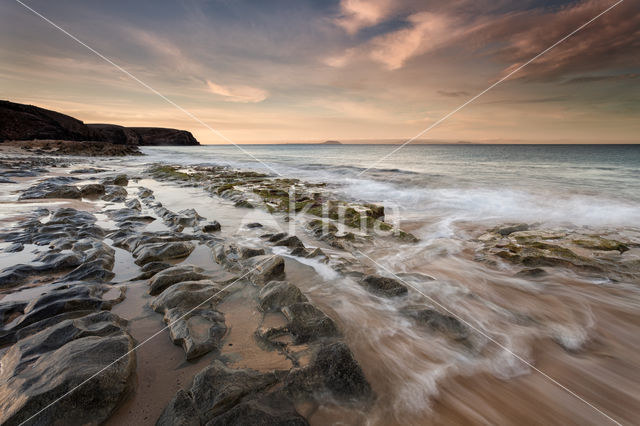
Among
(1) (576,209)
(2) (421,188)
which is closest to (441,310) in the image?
(1) (576,209)

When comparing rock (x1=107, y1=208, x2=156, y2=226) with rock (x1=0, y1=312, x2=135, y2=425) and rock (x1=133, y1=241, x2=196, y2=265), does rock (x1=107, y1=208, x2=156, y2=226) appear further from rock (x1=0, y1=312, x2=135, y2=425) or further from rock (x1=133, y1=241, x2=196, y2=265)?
rock (x1=0, y1=312, x2=135, y2=425)

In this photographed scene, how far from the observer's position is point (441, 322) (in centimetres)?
304

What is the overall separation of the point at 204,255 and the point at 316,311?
101 inches

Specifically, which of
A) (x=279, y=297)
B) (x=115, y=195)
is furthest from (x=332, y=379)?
(x=115, y=195)

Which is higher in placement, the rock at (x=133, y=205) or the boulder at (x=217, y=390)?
the boulder at (x=217, y=390)

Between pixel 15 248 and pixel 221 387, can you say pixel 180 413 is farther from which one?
pixel 15 248

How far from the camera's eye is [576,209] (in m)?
9.24

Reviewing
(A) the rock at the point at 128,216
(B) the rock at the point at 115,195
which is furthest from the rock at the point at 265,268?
(B) the rock at the point at 115,195

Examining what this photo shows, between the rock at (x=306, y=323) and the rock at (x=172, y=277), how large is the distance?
1462 mm

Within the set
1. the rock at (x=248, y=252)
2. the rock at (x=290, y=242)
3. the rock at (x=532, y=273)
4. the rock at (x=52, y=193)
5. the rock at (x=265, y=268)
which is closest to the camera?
the rock at (x=265, y=268)

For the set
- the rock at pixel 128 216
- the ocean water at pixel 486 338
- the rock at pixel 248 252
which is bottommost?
the ocean water at pixel 486 338

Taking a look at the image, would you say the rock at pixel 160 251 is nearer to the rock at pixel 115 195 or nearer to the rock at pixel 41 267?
the rock at pixel 41 267

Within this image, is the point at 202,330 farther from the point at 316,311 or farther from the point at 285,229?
the point at 285,229

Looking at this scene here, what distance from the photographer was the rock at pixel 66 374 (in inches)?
64.7
